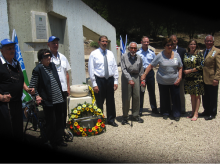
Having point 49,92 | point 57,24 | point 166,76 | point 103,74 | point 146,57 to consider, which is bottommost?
point 49,92

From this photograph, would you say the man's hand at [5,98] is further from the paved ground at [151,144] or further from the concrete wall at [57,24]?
the concrete wall at [57,24]

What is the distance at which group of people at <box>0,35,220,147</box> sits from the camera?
3836mm

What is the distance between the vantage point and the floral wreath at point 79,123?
4.65 metres

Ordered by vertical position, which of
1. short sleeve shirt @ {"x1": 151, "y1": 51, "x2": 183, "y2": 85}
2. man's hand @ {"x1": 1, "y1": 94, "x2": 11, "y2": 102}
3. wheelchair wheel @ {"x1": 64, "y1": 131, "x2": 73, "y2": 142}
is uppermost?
short sleeve shirt @ {"x1": 151, "y1": 51, "x2": 183, "y2": 85}

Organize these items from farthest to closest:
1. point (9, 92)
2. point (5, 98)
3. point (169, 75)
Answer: point (169, 75), point (9, 92), point (5, 98)

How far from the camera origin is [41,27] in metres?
5.95

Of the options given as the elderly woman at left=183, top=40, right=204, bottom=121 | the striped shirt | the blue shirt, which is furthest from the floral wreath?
the elderly woman at left=183, top=40, right=204, bottom=121

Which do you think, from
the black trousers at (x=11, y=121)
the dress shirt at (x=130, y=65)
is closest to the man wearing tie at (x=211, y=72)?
the dress shirt at (x=130, y=65)

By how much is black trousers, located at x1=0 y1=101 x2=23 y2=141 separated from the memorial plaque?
2835mm

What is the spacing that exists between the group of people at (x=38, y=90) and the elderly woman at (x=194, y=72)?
9.89 ft

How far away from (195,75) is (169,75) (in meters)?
0.67

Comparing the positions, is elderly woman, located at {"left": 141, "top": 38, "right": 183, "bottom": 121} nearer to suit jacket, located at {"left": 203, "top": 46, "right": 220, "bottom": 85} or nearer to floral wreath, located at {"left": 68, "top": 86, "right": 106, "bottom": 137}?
suit jacket, located at {"left": 203, "top": 46, "right": 220, "bottom": 85}

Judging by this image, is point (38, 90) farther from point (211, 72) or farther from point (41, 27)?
point (211, 72)

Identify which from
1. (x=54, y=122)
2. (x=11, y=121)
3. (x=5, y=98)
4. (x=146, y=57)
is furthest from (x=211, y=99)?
(x=5, y=98)
